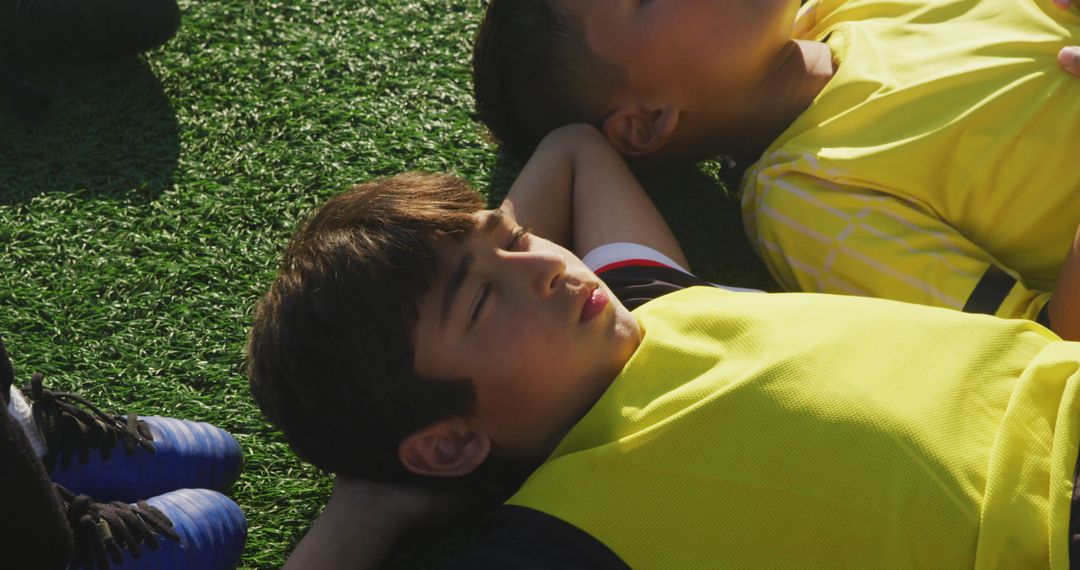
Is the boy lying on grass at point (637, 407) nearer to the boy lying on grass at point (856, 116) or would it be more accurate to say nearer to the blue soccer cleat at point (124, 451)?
the blue soccer cleat at point (124, 451)

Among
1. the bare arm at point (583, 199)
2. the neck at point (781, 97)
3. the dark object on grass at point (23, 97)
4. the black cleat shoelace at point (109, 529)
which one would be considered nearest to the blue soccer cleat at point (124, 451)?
the black cleat shoelace at point (109, 529)

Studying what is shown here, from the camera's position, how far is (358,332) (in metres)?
1.80

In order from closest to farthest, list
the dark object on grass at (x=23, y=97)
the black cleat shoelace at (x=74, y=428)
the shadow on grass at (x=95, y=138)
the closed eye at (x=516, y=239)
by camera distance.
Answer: the closed eye at (x=516, y=239)
the black cleat shoelace at (x=74, y=428)
the shadow on grass at (x=95, y=138)
the dark object on grass at (x=23, y=97)

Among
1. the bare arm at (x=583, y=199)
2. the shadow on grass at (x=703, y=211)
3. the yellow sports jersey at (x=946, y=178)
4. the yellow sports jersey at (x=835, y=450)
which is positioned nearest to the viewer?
the yellow sports jersey at (x=835, y=450)

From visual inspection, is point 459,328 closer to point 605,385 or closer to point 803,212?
point 605,385

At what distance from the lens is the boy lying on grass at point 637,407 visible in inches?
62.7

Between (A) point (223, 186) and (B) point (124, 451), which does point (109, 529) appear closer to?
(B) point (124, 451)

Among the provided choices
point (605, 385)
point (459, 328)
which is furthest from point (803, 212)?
point (459, 328)

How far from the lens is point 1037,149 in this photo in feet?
7.16

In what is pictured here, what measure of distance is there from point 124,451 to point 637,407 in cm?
101

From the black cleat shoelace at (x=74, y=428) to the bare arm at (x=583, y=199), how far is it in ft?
3.01

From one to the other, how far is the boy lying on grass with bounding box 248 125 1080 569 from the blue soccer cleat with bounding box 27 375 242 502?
218 millimetres

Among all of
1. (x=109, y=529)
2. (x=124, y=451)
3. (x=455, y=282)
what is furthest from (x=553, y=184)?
(x=109, y=529)

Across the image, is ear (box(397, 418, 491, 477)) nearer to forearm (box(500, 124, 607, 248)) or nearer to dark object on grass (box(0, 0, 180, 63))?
forearm (box(500, 124, 607, 248))
